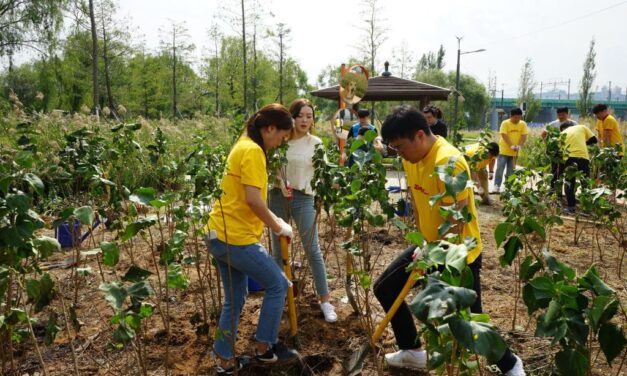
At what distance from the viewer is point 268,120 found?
7.88ft

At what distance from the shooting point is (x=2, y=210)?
4.52ft

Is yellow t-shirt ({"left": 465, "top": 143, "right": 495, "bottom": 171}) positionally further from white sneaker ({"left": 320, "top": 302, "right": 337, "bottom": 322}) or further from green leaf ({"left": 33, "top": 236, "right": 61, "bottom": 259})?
green leaf ({"left": 33, "top": 236, "right": 61, "bottom": 259})

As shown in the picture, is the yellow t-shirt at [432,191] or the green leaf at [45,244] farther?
the yellow t-shirt at [432,191]

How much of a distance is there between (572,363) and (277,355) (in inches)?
63.7

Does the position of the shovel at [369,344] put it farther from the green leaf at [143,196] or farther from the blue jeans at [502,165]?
the blue jeans at [502,165]

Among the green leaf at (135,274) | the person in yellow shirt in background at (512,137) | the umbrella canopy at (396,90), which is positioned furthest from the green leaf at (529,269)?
the umbrella canopy at (396,90)

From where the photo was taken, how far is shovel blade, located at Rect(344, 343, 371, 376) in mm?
2455

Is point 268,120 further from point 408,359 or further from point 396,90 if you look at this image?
point 396,90

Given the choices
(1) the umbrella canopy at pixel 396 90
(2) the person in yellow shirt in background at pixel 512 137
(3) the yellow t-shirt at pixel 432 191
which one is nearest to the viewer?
(3) the yellow t-shirt at pixel 432 191

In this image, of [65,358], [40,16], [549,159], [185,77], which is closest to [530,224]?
[65,358]

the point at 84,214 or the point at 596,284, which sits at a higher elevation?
the point at 84,214

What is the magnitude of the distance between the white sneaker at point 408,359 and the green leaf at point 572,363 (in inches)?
54.8

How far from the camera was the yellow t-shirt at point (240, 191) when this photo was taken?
222 centimetres

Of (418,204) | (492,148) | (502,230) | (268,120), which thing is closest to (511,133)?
(492,148)
